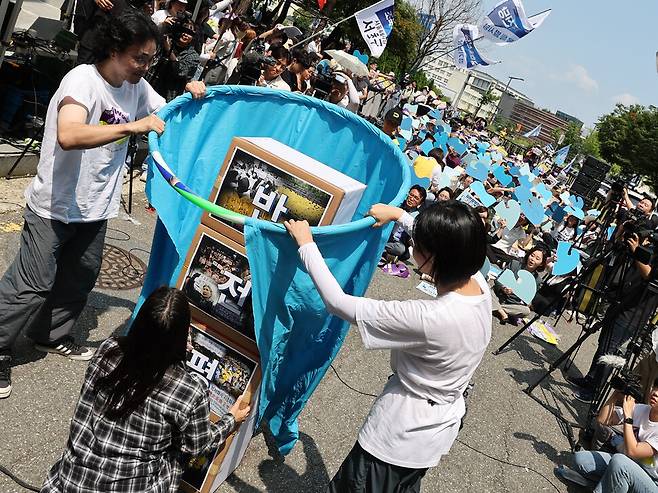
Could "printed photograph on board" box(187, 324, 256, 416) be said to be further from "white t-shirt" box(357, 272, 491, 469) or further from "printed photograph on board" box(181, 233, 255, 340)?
"white t-shirt" box(357, 272, 491, 469)

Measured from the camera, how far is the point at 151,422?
1.88 meters

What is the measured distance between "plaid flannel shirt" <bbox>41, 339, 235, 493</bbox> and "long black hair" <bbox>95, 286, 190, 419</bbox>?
38 mm

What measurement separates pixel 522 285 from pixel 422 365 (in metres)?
6.01

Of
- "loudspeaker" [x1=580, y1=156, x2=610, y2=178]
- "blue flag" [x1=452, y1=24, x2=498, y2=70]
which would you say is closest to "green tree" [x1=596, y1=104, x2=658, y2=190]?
"loudspeaker" [x1=580, y1=156, x2=610, y2=178]

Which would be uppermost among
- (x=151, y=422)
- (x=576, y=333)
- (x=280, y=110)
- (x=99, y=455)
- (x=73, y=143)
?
(x=280, y=110)

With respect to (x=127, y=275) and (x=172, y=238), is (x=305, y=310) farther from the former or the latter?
(x=127, y=275)

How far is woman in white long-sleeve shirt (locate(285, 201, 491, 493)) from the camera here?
1.92 metres

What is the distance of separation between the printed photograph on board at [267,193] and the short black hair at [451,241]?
0.61m

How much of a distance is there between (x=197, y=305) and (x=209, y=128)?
1015 millimetres

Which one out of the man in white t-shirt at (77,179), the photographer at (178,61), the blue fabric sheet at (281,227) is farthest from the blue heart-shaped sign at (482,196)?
the man in white t-shirt at (77,179)

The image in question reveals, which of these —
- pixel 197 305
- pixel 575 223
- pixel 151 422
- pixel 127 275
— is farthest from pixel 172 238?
pixel 575 223

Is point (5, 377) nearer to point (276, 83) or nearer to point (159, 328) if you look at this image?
point (159, 328)

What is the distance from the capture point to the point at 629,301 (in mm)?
5402

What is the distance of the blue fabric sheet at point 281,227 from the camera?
236 centimetres
